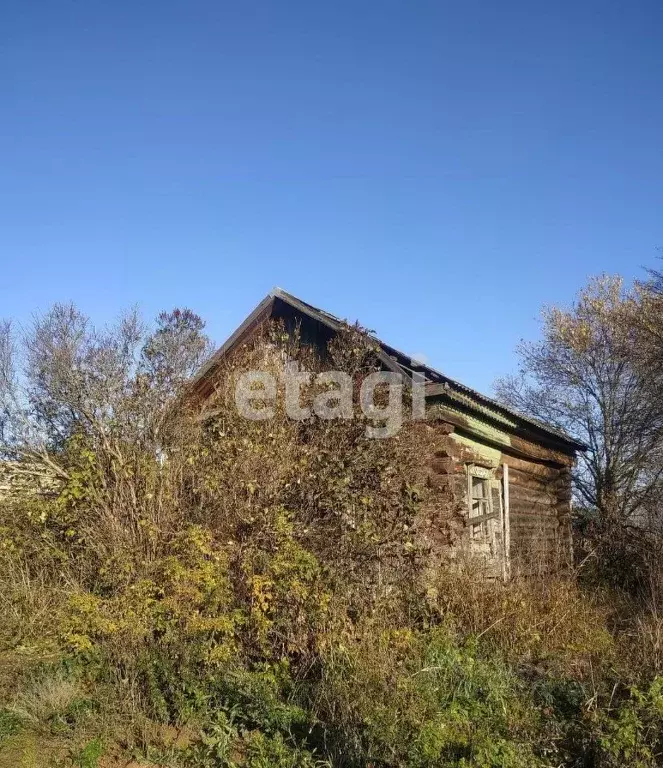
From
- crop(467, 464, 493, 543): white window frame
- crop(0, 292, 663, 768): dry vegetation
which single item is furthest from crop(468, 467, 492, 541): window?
crop(0, 292, 663, 768): dry vegetation

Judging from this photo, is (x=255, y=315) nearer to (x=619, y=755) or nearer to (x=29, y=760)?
(x=29, y=760)

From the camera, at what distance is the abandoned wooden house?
9906mm

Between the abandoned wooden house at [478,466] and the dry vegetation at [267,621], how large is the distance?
1.14 metres

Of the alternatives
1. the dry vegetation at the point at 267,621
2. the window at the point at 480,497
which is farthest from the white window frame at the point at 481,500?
the dry vegetation at the point at 267,621

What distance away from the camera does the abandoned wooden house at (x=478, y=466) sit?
991cm

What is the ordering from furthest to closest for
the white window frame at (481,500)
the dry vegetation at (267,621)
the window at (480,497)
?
the window at (480,497)
the white window frame at (481,500)
the dry vegetation at (267,621)

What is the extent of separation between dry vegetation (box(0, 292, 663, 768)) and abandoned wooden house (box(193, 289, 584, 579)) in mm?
1142

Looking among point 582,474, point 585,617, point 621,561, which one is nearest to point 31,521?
point 585,617

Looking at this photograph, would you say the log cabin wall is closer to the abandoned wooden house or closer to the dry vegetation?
the abandoned wooden house

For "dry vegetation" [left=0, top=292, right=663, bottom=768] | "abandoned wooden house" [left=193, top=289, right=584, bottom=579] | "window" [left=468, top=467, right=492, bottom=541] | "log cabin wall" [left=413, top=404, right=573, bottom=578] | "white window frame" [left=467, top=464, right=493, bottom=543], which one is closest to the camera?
"dry vegetation" [left=0, top=292, right=663, bottom=768]

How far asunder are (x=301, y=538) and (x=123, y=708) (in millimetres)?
2358

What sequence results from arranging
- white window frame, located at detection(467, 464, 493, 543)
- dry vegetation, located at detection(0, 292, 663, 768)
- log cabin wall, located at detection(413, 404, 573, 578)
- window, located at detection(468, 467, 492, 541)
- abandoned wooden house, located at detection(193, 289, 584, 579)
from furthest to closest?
1. window, located at detection(468, 467, 492, 541)
2. white window frame, located at detection(467, 464, 493, 543)
3. abandoned wooden house, located at detection(193, 289, 584, 579)
4. log cabin wall, located at detection(413, 404, 573, 578)
5. dry vegetation, located at detection(0, 292, 663, 768)

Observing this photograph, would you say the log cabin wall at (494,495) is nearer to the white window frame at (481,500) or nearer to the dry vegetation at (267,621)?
the white window frame at (481,500)

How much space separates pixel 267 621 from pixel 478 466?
645 centimetres
